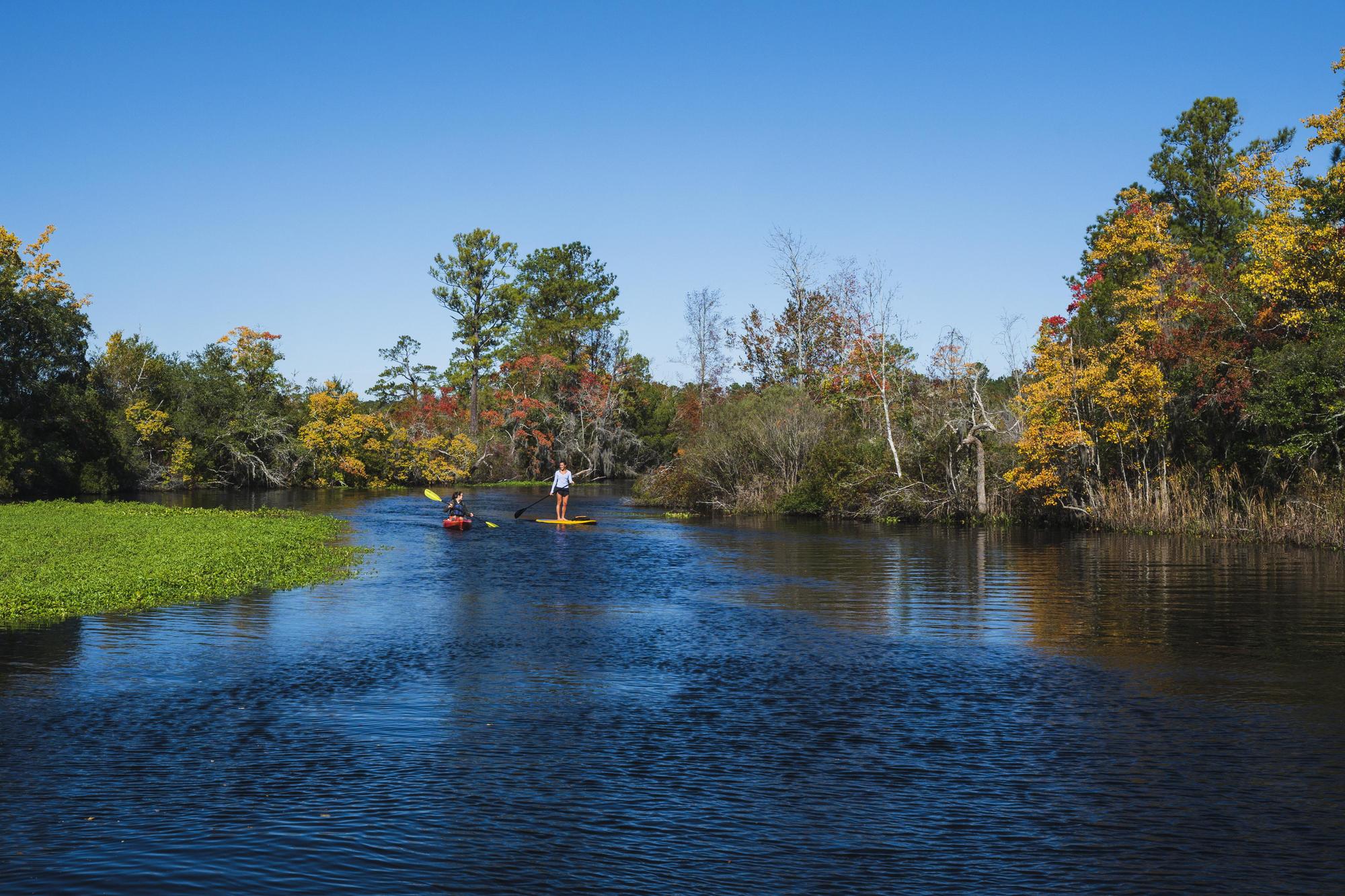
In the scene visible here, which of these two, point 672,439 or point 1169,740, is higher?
point 672,439

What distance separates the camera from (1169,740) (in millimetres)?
10023

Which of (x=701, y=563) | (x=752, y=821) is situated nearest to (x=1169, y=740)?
(x=752, y=821)

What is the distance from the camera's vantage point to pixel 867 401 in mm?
43875

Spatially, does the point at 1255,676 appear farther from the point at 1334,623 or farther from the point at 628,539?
the point at 628,539

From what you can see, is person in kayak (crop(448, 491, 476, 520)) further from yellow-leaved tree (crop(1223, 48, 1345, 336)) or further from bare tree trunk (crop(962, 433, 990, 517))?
yellow-leaved tree (crop(1223, 48, 1345, 336))

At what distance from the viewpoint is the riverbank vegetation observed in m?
29.6

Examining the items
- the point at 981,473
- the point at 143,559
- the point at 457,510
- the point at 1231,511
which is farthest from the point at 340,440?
the point at 1231,511

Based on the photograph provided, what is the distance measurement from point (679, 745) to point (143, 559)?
16.0 metres

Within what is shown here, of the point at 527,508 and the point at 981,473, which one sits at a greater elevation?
the point at 981,473

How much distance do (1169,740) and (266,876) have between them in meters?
7.96

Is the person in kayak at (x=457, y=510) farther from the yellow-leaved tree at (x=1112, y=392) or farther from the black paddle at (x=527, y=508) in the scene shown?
the yellow-leaved tree at (x=1112, y=392)

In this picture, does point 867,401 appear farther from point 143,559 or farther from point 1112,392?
point 143,559

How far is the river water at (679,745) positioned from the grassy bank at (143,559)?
1.28m

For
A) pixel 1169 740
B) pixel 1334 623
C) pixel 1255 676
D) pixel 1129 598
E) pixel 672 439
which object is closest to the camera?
pixel 1169 740
